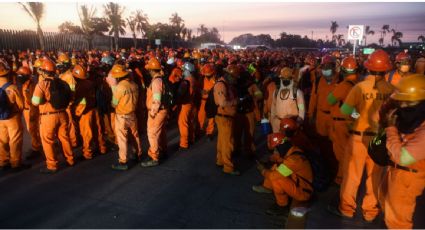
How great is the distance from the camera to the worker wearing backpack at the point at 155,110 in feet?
17.9

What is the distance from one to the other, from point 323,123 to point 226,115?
1.85 meters

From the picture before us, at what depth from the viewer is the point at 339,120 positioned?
186 inches

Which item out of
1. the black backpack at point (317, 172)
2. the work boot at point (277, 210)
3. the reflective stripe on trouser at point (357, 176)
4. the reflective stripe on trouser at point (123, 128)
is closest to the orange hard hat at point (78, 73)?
the reflective stripe on trouser at point (123, 128)

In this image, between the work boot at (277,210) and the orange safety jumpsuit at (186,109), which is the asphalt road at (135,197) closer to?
the work boot at (277,210)

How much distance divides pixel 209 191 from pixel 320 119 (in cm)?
249

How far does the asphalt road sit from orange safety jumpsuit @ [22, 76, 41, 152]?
18.2 inches

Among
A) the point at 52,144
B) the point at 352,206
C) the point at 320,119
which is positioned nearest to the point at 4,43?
the point at 52,144

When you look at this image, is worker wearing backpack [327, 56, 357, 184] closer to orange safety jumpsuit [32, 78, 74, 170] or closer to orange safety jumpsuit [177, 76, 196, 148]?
orange safety jumpsuit [177, 76, 196, 148]

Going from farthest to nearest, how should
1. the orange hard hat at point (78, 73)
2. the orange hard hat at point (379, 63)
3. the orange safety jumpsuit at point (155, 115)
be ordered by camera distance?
the orange hard hat at point (78, 73), the orange safety jumpsuit at point (155, 115), the orange hard hat at point (379, 63)

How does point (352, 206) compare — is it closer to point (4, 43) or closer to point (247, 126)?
point (247, 126)

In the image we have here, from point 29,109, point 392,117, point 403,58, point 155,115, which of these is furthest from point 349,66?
point 29,109

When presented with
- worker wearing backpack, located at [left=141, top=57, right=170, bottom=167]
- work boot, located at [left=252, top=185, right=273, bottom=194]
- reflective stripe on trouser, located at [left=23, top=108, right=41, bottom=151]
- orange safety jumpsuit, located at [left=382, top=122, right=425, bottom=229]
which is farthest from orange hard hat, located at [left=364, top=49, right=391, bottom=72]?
reflective stripe on trouser, located at [left=23, top=108, right=41, bottom=151]

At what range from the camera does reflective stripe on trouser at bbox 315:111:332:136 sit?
18.1 ft

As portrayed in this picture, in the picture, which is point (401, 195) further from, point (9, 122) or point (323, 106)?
point (9, 122)
